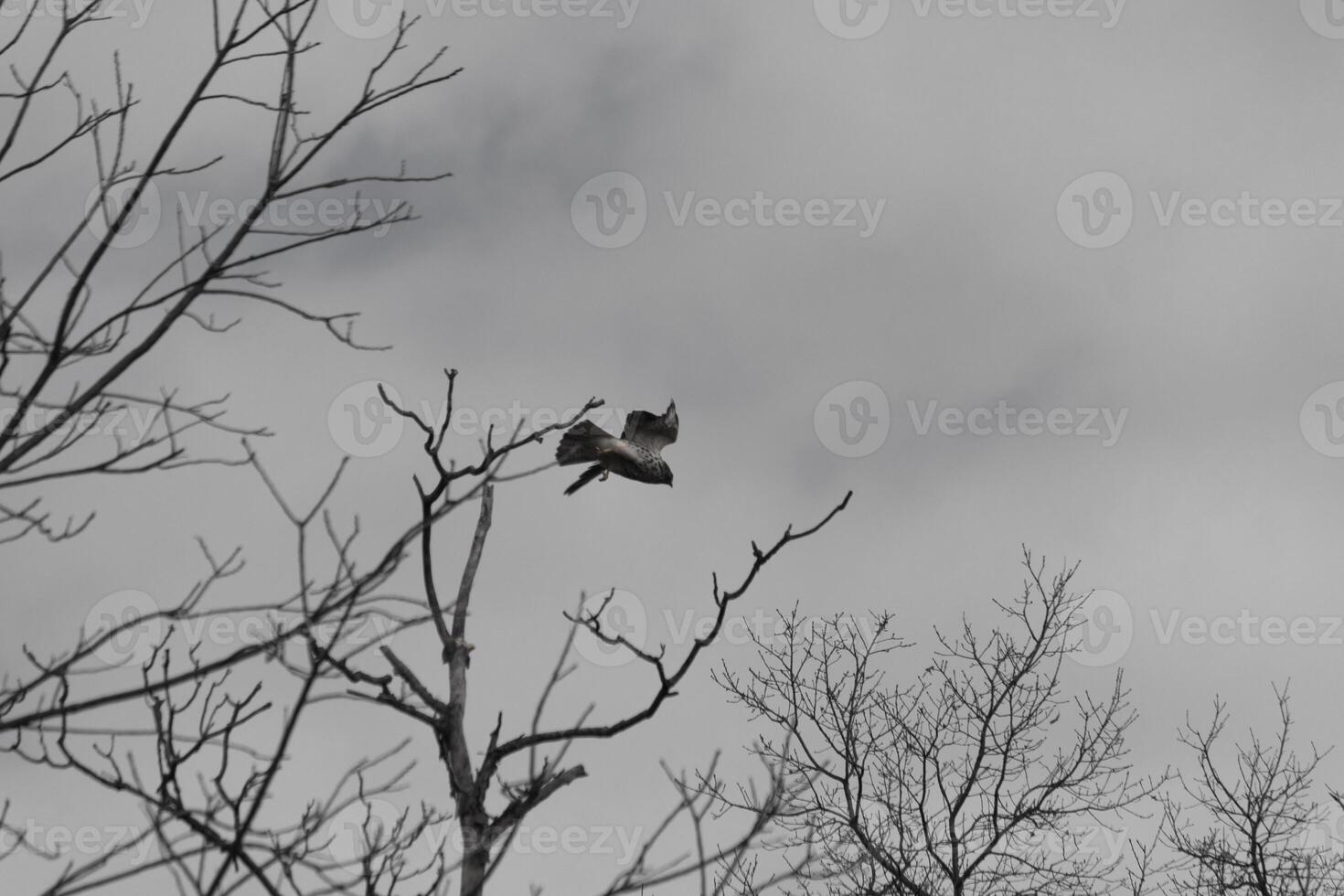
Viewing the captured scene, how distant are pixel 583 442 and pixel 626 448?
18cm

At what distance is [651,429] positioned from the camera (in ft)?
14.4

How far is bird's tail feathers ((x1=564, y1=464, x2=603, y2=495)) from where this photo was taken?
13.9 ft

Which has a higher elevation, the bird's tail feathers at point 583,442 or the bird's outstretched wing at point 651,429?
the bird's outstretched wing at point 651,429

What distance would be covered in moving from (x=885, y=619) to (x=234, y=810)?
9.45 m

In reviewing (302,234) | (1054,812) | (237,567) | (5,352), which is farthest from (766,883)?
(1054,812)

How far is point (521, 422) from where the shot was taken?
3.07 metres

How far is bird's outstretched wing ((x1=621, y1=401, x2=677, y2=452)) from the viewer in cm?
434

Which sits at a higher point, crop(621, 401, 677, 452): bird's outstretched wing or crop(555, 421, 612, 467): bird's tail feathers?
crop(621, 401, 677, 452): bird's outstretched wing

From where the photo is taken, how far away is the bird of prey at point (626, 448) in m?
4.05

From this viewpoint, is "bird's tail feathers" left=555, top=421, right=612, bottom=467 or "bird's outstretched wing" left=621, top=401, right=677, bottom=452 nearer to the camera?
"bird's tail feathers" left=555, top=421, right=612, bottom=467

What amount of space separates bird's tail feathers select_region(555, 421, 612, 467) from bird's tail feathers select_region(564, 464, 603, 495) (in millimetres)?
159

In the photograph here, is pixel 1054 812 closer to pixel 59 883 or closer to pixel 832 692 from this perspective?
pixel 832 692

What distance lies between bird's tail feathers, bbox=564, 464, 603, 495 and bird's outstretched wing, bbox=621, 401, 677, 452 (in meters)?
0.17

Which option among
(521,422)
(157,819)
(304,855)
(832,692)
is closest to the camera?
(157,819)
